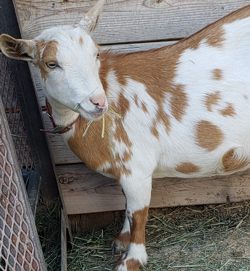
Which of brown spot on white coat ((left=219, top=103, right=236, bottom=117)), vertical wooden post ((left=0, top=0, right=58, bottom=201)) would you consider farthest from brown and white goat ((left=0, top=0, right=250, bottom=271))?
vertical wooden post ((left=0, top=0, right=58, bottom=201))

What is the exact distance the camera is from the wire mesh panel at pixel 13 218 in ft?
7.45

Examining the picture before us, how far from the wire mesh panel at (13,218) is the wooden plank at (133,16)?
0.77m

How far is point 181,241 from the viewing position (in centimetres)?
344

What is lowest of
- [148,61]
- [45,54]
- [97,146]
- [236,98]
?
[97,146]

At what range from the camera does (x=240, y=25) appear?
9.29 feet

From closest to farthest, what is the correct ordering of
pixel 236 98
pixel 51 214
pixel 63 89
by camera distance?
pixel 63 89
pixel 236 98
pixel 51 214

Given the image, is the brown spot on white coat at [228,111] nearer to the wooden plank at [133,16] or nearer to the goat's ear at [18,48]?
the wooden plank at [133,16]

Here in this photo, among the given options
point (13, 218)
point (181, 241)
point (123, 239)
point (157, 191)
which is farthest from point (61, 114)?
point (181, 241)

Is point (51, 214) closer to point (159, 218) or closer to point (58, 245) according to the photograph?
point (58, 245)

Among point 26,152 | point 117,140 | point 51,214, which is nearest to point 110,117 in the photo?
point 117,140

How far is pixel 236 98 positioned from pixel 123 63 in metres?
0.60

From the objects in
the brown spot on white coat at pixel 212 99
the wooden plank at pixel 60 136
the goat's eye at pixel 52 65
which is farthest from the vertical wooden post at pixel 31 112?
the brown spot on white coat at pixel 212 99

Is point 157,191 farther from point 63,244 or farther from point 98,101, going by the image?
point 98,101

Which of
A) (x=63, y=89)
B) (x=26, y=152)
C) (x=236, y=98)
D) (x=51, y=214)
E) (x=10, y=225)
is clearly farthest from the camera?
(x=51, y=214)
